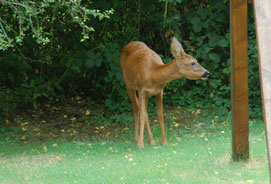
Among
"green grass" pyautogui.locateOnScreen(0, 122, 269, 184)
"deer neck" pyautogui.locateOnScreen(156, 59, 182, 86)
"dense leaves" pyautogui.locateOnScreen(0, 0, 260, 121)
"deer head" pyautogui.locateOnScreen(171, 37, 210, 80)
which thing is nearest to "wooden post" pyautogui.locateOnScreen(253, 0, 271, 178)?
"green grass" pyautogui.locateOnScreen(0, 122, 269, 184)

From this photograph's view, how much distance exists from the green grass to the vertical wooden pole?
0.25 m

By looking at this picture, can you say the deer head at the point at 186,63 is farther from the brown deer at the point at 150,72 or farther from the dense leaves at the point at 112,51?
the dense leaves at the point at 112,51

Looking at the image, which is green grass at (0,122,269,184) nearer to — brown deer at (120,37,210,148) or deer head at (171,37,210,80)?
brown deer at (120,37,210,148)

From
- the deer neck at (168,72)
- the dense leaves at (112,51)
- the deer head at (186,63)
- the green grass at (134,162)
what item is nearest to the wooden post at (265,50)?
the green grass at (134,162)

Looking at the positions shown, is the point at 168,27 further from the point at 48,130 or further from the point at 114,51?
the point at 48,130

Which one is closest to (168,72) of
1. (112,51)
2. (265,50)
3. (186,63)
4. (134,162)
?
(186,63)

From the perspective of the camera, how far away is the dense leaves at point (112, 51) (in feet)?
30.8

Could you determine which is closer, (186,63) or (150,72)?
(186,63)

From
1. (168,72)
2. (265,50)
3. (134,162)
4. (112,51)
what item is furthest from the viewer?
(112,51)

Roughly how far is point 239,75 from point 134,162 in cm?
175

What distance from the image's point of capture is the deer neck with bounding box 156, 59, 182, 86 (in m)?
6.86

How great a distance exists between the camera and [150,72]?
708cm

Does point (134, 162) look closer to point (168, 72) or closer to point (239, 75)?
point (168, 72)

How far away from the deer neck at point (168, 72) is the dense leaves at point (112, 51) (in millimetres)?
2271
